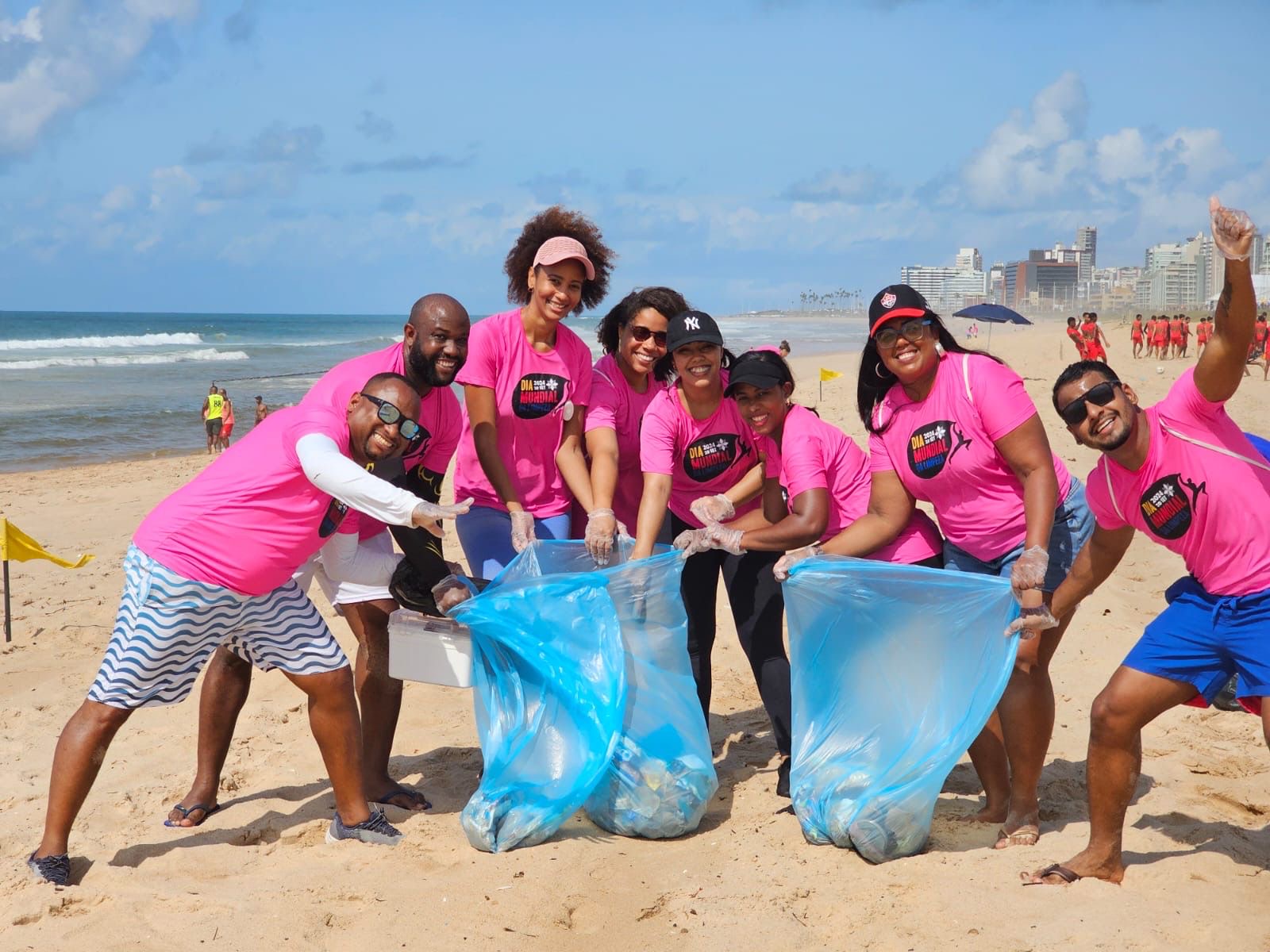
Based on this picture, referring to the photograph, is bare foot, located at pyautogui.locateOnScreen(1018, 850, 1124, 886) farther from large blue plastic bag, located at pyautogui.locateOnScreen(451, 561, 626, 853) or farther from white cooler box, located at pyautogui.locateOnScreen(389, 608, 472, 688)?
white cooler box, located at pyautogui.locateOnScreen(389, 608, 472, 688)

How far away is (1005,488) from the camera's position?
3389 mm

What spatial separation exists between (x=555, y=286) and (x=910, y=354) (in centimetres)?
134

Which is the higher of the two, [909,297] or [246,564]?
[909,297]

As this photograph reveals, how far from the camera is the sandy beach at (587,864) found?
2.95 metres

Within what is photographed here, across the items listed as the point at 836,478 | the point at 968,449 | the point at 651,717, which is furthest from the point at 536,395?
the point at 968,449

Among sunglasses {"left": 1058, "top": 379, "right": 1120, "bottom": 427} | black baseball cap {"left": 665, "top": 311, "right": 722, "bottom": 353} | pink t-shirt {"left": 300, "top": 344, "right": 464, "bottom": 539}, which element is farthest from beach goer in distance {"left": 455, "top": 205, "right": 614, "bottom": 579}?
sunglasses {"left": 1058, "top": 379, "right": 1120, "bottom": 427}

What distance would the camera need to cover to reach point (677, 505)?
4.14 meters

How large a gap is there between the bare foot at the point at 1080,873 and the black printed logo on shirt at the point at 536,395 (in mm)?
2165

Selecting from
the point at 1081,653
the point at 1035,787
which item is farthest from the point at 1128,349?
the point at 1035,787

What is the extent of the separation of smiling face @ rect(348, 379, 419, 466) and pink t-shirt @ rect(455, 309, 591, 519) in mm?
618

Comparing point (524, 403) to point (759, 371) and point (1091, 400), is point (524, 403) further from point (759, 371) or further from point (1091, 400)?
point (1091, 400)

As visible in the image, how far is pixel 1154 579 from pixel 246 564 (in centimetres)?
549

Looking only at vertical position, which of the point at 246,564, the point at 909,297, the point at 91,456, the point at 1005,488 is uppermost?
the point at 909,297

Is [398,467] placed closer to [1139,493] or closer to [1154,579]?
[1139,493]
